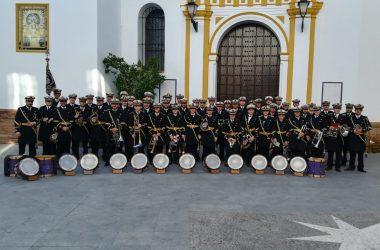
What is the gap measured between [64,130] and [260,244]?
20.8 feet

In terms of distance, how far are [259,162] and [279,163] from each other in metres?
0.47

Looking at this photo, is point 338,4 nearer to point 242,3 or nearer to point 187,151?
point 242,3

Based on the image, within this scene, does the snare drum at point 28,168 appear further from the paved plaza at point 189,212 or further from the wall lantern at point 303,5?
the wall lantern at point 303,5

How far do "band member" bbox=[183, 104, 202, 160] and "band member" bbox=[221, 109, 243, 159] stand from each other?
0.70 meters

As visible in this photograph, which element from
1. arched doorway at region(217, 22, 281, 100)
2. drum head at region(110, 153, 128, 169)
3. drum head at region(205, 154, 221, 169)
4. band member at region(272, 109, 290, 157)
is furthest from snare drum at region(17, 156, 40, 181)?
arched doorway at region(217, 22, 281, 100)

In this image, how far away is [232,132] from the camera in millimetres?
9773

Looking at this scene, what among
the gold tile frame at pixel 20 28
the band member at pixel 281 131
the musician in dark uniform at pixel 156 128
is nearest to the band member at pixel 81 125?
the musician in dark uniform at pixel 156 128

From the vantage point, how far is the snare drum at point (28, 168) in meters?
8.34

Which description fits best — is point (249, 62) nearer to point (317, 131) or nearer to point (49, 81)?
point (317, 131)

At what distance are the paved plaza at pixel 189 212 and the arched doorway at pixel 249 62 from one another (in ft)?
18.2

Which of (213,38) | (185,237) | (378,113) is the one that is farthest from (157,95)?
(185,237)

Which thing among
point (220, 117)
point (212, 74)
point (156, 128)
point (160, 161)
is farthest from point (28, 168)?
point (212, 74)

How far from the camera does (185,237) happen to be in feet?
17.6

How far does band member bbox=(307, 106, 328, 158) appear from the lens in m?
9.55
